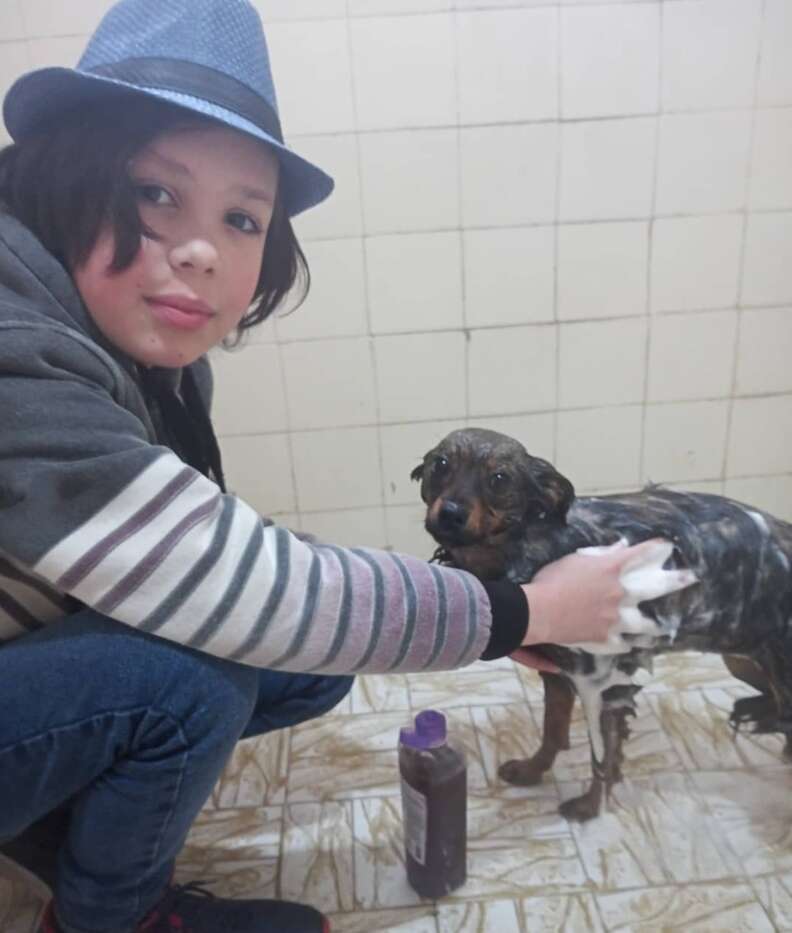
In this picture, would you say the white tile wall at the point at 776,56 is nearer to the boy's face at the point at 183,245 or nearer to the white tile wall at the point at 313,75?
the white tile wall at the point at 313,75

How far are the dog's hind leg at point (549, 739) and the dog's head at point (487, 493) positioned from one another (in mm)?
382

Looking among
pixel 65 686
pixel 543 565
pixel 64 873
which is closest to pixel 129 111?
pixel 65 686

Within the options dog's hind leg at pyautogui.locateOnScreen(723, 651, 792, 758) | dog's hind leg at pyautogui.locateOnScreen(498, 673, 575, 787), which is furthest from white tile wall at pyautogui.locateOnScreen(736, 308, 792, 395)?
dog's hind leg at pyautogui.locateOnScreen(498, 673, 575, 787)

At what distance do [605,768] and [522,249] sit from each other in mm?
1198

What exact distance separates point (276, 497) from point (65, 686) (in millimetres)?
1289

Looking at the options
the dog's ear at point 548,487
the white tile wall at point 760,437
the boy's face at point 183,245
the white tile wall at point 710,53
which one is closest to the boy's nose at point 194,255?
the boy's face at point 183,245

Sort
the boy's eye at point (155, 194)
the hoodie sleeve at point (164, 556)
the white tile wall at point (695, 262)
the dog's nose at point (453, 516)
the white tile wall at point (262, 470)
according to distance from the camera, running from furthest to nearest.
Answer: the white tile wall at point (262, 470)
the white tile wall at point (695, 262)
the dog's nose at point (453, 516)
the boy's eye at point (155, 194)
the hoodie sleeve at point (164, 556)

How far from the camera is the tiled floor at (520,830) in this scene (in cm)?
126

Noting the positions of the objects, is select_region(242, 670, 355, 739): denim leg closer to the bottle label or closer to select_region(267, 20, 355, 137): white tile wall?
the bottle label

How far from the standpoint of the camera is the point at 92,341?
3.00 feet

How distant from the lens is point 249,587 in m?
0.88

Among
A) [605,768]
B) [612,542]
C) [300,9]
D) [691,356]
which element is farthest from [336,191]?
[605,768]

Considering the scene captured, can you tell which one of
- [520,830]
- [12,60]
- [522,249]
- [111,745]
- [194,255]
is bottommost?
[520,830]

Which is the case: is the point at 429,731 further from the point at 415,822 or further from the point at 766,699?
the point at 766,699
